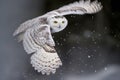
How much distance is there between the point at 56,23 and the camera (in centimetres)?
242

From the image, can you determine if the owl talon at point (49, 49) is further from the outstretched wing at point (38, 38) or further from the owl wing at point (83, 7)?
the owl wing at point (83, 7)

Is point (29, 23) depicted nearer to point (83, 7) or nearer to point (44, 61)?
point (44, 61)

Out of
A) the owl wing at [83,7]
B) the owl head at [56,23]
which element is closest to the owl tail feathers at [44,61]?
the owl head at [56,23]

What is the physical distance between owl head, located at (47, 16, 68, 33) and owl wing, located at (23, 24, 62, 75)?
3 cm

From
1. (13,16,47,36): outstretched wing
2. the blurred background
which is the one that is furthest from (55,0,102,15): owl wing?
(13,16,47,36): outstretched wing

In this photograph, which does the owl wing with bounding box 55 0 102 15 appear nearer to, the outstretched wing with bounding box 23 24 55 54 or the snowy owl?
the snowy owl

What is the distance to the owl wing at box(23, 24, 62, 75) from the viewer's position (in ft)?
7.93

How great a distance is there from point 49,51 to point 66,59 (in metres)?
0.12

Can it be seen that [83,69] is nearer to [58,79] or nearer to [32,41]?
[58,79]

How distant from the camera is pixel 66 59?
2.45 meters

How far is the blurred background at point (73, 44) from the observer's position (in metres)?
2.37

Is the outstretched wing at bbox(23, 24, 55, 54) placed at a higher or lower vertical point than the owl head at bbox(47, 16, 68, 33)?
lower

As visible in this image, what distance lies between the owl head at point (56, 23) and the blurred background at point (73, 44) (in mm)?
27

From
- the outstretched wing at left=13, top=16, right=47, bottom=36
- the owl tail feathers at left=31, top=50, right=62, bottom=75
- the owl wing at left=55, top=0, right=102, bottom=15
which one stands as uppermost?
the owl wing at left=55, top=0, right=102, bottom=15
